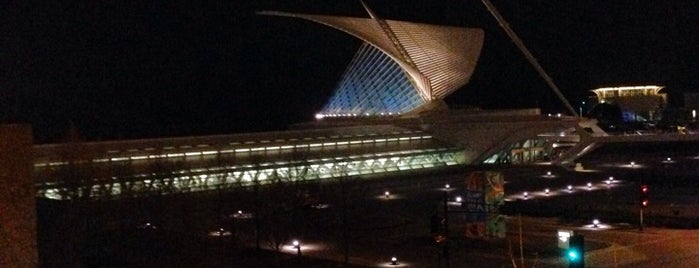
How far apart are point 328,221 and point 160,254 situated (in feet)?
55.8

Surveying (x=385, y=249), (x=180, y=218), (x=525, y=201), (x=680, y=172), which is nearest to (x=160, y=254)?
(x=180, y=218)

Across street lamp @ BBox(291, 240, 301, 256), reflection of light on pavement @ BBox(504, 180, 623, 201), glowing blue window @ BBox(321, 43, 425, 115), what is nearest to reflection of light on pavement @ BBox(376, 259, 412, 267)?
street lamp @ BBox(291, 240, 301, 256)

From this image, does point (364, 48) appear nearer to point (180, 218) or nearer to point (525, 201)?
point (525, 201)

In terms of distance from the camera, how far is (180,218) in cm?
3694

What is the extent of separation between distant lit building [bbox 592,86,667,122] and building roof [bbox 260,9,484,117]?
216 ft

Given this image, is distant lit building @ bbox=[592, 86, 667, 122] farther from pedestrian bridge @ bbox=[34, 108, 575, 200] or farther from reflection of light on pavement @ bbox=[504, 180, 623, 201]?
reflection of light on pavement @ bbox=[504, 180, 623, 201]

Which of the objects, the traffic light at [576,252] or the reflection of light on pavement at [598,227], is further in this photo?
the reflection of light on pavement at [598,227]

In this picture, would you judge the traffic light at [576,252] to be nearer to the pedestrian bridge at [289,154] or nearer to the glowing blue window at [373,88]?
the pedestrian bridge at [289,154]

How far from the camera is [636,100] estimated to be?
16225 centimetres

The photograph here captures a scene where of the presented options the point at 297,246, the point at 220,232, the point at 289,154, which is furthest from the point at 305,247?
the point at 289,154

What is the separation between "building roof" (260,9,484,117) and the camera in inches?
3600

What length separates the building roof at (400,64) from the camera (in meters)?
91.4

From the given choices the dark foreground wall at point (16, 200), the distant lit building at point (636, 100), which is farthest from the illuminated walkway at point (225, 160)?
the distant lit building at point (636, 100)

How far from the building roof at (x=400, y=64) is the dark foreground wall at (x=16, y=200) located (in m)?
82.1
